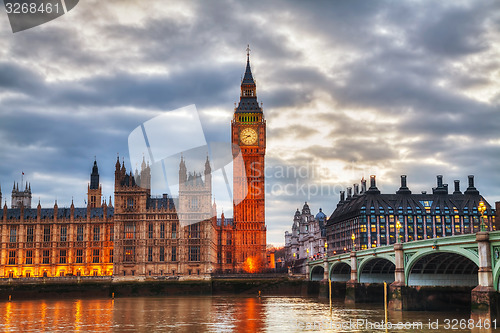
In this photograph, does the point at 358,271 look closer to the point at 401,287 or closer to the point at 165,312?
the point at 401,287

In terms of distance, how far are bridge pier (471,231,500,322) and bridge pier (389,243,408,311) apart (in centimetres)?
1770

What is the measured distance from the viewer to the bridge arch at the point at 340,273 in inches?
4205

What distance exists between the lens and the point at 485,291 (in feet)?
166

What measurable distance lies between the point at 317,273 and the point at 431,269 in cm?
5671

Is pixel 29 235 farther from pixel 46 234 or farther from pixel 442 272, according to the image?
pixel 442 272

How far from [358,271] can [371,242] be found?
3335 inches

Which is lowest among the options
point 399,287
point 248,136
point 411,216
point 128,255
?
point 399,287

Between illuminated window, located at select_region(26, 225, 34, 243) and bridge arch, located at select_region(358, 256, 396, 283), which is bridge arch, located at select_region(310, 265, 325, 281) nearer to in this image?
bridge arch, located at select_region(358, 256, 396, 283)

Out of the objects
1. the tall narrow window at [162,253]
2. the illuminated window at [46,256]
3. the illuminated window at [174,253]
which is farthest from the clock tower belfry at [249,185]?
the illuminated window at [46,256]

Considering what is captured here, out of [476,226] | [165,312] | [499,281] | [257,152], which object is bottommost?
[165,312]

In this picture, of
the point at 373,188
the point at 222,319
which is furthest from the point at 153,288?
the point at 373,188

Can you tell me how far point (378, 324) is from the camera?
57.5m

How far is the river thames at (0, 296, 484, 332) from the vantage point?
56.4 m

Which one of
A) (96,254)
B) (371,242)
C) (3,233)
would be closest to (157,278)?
(96,254)
